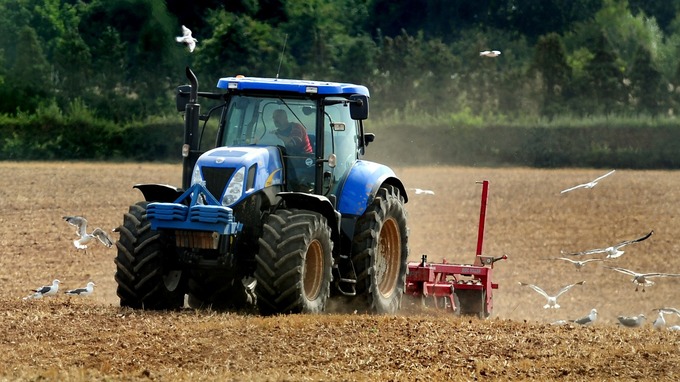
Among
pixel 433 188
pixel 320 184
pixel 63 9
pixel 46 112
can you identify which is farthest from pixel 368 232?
pixel 63 9

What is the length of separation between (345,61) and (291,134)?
107 feet

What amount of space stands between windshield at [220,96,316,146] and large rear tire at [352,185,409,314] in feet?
3.73

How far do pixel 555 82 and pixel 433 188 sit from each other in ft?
45.8

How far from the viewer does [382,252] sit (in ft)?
44.1

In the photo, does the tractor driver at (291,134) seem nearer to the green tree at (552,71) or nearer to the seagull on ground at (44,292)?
the seagull on ground at (44,292)

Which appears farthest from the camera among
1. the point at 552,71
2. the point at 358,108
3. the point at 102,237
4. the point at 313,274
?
the point at 552,71

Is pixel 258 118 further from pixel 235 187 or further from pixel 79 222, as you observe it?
pixel 79 222

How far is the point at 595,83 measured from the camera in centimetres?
4484

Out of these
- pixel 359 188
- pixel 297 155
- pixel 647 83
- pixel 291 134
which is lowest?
pixel 359 188

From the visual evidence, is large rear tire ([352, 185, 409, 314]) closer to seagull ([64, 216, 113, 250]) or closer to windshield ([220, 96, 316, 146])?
windshield ([220, 96, 316, 146])

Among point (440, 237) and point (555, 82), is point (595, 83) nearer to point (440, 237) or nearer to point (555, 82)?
point (555, 82)

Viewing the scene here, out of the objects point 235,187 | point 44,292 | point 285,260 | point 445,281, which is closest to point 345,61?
point 445,281

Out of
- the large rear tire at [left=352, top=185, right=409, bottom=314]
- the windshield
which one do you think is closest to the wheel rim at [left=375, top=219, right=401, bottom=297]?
the large rear tire at [left=352, top=185, right=409, bottom=314]

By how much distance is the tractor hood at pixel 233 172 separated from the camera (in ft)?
37.8
